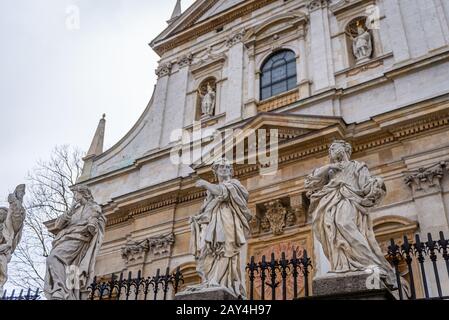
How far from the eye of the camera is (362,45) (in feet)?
43.2

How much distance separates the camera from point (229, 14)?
54.7ft

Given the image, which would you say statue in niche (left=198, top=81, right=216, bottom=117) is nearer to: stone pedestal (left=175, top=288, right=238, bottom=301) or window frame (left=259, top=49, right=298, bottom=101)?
window frame (left=259, top=49, right=298, bottom=101)

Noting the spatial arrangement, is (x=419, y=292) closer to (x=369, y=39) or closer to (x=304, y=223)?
(x=304, y=223)

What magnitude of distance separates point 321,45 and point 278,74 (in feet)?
5.21

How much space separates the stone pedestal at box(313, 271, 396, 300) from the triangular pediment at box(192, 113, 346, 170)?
255 inches

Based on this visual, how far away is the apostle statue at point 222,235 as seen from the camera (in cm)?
600

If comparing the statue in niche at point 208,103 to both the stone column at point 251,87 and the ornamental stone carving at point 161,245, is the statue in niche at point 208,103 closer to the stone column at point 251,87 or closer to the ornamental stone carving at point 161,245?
the stone column at point 251,87

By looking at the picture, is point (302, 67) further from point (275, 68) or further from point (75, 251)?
point (75, 251)

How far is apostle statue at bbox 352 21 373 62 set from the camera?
13.0m

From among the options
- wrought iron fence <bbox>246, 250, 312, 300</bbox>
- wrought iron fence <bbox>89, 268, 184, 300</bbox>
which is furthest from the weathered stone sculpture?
wrought iron fence <bbox>89, 268, 184, 300</bbox>

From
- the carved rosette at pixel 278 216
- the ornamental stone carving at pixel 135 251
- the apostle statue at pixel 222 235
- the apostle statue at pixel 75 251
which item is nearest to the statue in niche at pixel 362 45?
the carved rosette at pixel 278 216
